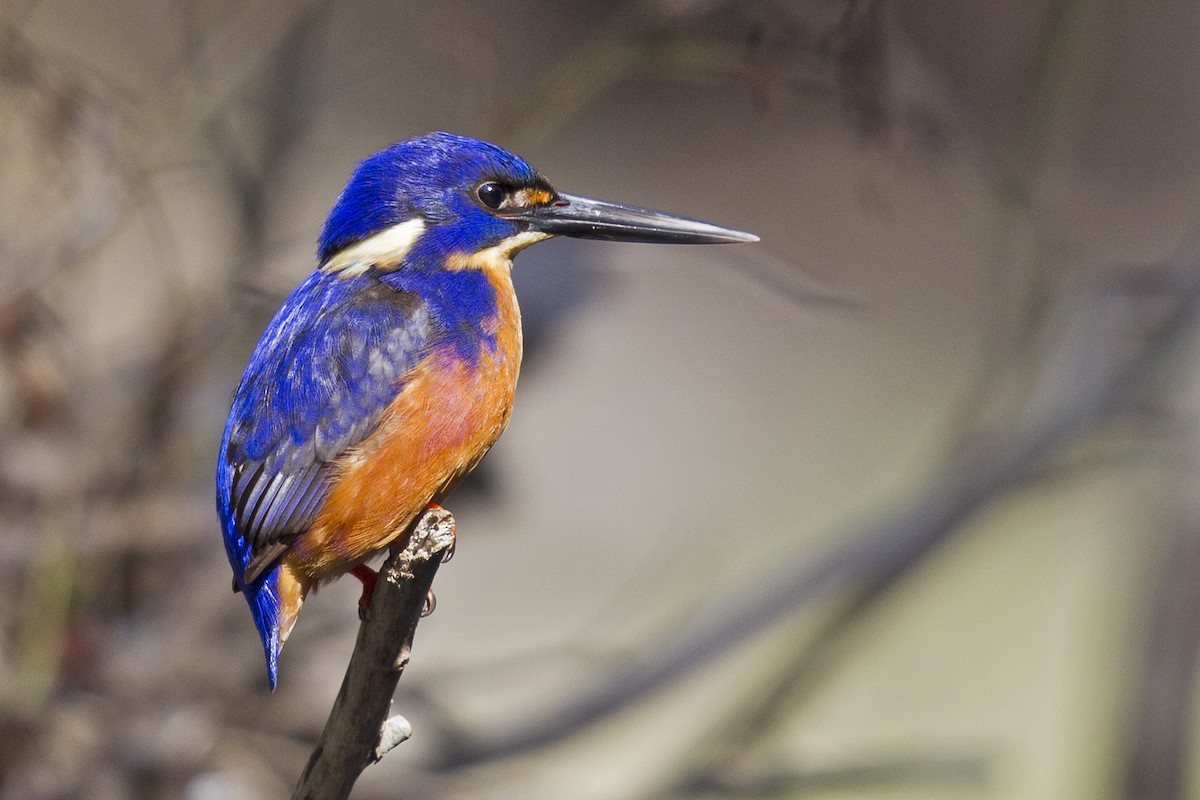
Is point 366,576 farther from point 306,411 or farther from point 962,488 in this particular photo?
point 962,488

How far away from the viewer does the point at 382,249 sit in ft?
5.80

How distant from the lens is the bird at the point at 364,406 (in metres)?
1.55

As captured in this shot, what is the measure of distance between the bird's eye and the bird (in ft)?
0.12

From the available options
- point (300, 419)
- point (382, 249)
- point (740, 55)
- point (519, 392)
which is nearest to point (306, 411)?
point (300, 419)

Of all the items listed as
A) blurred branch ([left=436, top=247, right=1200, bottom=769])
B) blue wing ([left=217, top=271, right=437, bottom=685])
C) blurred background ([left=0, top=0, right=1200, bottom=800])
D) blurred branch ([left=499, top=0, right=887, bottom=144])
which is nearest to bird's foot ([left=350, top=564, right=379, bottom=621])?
blue wing ([left=217, top=271, right=437, bottom=685])

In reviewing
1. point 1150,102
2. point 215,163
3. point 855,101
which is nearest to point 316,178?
point 215,163

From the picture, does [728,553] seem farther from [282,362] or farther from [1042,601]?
[282,362]

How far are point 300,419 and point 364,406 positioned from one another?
0.28ft

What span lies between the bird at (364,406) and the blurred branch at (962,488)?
1446 millimetres

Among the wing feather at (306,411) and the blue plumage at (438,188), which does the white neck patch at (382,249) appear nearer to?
the blue plumage at (438,188)

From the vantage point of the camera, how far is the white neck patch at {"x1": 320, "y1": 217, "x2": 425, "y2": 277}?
174 centimetres

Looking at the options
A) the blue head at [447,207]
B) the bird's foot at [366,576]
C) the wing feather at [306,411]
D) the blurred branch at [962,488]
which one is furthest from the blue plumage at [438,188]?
the blurred branch at [962,488]

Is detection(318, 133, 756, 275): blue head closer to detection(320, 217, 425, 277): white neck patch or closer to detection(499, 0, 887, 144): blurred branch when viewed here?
detection(320, 217, 425, 277): white neck patch

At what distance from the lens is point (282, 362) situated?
5.28 ft
